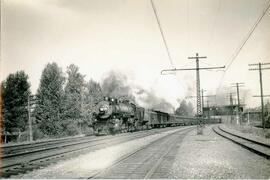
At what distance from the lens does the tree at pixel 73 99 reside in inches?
2189

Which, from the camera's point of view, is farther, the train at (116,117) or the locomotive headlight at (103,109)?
the locomotive headlight at (103,109)

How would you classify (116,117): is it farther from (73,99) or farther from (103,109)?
(73,99)

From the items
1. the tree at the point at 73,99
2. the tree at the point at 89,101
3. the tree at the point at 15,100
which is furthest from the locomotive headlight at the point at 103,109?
the tree at the point at 89,101

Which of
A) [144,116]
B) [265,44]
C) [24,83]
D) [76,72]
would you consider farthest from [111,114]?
[76,72]

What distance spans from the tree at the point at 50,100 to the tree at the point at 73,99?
1158mm

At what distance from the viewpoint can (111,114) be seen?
121 ft

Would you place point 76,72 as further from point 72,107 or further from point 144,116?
point 144,116

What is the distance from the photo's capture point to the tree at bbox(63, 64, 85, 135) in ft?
182

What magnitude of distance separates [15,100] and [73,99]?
1812cm

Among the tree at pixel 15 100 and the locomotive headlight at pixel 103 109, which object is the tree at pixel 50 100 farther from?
the locomotive headlight at pixel 103 109

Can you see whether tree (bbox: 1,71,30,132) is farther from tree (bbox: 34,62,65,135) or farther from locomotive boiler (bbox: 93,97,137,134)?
locomotive boiler (bbox: 93,97,137,134)

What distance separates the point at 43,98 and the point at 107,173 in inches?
2056

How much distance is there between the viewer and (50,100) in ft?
199

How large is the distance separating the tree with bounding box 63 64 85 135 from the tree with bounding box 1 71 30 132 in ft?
23.7
